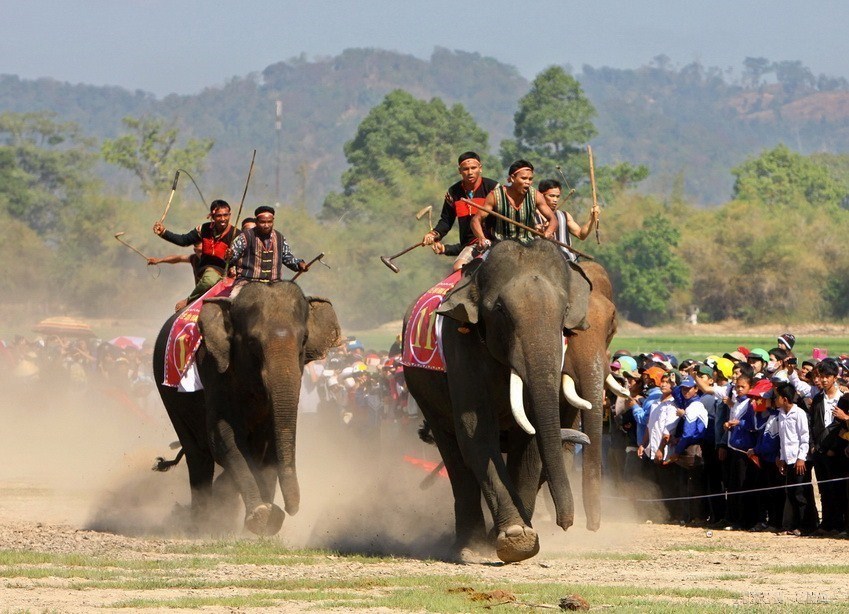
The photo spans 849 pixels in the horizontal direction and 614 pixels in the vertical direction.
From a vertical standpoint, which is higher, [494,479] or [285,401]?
[285,401]

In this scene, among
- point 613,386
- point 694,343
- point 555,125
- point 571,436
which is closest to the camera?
point 571,436

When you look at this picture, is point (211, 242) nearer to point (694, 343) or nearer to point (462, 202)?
point (462, 202)

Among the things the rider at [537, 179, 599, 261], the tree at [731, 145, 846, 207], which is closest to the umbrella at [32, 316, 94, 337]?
the rider at [537, 179, 599, 261]

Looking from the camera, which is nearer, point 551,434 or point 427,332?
point 551,434

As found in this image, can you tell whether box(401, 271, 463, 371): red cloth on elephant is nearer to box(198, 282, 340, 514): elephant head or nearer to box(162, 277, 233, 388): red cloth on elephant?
box(198, 282, 340, 514): elephant head

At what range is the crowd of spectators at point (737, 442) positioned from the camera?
631 inches

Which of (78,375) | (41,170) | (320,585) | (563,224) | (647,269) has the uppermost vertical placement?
(41,170)

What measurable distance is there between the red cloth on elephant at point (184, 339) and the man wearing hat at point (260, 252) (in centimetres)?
27

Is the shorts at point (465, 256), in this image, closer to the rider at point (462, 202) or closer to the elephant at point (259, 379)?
the rider at point (462, 202)

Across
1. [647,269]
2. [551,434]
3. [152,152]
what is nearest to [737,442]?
[551,434]

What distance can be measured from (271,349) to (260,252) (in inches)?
62.6

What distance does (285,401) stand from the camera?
14852mm

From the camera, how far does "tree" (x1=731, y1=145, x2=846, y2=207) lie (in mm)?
134750

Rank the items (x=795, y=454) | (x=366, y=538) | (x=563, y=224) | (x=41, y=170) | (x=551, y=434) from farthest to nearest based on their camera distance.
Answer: (x=41, y=170)
(x=795, y=454)
(x=366, y=538)
(x=563, y=224)
(x=551, y=434)
